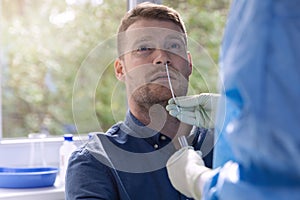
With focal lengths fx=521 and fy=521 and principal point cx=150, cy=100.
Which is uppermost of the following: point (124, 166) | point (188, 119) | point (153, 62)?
point (153, 62)

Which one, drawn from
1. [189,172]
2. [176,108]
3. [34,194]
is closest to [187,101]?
[176,108]

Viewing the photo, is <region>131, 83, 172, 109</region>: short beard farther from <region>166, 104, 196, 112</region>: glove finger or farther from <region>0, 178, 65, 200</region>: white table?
<region>0, 178, 65, 200</region>: white table

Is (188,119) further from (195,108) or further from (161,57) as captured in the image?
(161,57)

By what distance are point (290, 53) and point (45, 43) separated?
1.79 meters

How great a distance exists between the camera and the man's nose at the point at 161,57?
171 cm

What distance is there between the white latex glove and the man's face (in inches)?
21.8

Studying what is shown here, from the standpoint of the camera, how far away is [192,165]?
3.53 feet

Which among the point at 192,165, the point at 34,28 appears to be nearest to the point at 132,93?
the point at 192,165

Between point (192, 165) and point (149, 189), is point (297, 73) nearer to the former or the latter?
point (192, 165)

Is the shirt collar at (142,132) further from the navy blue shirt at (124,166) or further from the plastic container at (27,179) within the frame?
the plastic container at (27,179)

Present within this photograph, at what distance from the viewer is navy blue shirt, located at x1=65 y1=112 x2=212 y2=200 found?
1.65 meters

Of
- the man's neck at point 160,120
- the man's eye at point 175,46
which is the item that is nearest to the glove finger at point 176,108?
the man's neck at point 160,120

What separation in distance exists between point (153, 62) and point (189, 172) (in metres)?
0.71

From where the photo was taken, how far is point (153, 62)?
1714 mm
